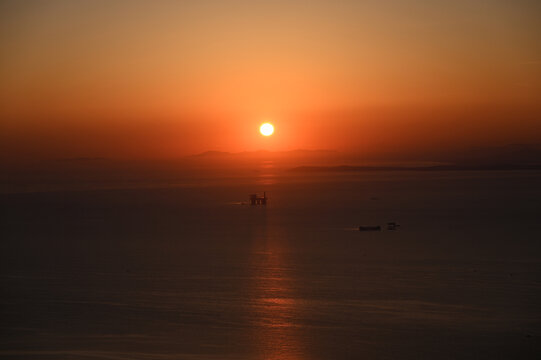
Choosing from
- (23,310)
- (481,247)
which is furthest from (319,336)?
(481,247)

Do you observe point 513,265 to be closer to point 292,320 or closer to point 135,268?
point 292,320

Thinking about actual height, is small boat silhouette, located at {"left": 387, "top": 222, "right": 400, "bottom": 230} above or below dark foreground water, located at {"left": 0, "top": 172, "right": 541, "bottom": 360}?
above

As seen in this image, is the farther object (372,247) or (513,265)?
(372,247)

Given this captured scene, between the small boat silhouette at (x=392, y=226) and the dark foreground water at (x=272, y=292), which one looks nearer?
the dark foreground water at (x=272, y=292)

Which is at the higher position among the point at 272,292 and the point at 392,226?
the point at 392,226

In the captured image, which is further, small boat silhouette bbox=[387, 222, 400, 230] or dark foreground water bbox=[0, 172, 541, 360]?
small boat silhouette bbox=[387, 222, 400, 230]

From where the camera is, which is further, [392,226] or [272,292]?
[392,226]

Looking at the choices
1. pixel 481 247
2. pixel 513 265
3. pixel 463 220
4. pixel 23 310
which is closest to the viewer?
pixel 23 310

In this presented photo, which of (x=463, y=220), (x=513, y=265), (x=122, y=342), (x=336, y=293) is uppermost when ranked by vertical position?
(x=463, y=220)
